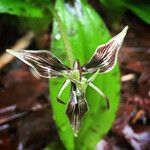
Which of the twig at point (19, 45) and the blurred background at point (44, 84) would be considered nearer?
the blurred background at point (44, 84)

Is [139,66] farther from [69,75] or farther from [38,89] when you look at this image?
[69,75]

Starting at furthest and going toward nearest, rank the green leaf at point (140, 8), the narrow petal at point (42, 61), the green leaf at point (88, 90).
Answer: the green leaf at point (140, 8)
the green leaf at point (88, 90)
the narrow petal at point (42, 61)

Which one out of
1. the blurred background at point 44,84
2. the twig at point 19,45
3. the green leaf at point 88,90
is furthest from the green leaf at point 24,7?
the twig at point 19,45

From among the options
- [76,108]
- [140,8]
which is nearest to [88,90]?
[76,108]

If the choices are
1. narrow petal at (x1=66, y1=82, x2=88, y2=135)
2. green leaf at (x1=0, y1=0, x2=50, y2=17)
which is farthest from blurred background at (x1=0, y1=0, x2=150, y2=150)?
narrow petal at (x1=66, y1=82, x2=88, y2=135)

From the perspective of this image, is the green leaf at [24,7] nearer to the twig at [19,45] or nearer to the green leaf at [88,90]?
the green leaf at [88,90]

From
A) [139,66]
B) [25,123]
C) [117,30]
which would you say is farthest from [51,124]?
[117,30]
